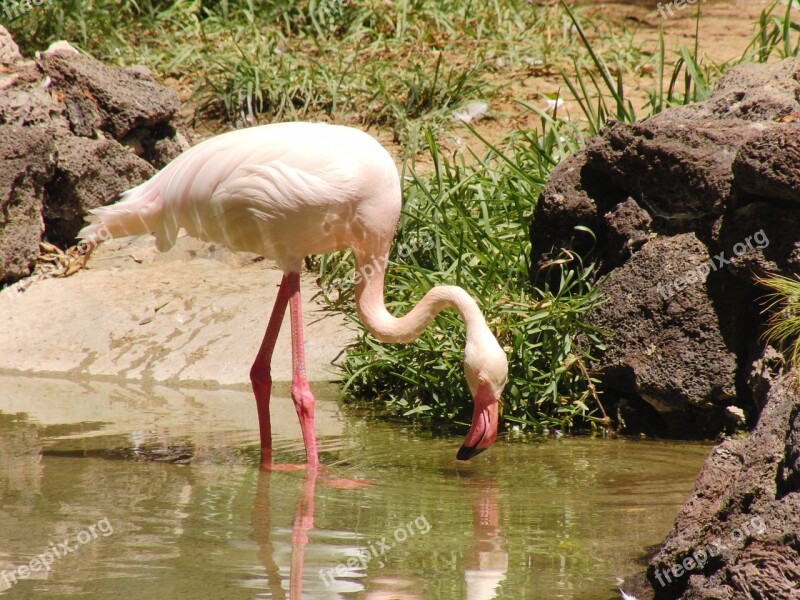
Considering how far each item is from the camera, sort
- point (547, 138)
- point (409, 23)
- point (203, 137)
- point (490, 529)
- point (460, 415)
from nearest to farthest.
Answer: point (490, 529), point (460, 415), point (547, 138), point (203, 137), point (409, 23)

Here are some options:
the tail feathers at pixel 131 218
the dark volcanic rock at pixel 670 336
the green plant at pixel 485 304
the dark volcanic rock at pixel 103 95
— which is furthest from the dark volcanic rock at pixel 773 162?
the dark volcanic rock at pixel 103 95

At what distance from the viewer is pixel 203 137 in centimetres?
885

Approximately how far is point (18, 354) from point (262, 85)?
348 cm

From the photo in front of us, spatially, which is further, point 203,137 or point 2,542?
point 203,137

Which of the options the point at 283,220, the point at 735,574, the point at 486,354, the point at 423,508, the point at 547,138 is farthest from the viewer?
the point at 547,138

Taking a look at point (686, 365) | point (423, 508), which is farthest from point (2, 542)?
point (686, 365)

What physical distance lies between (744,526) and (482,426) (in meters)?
1.69

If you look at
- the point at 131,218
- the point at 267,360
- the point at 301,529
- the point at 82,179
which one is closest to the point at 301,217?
the point at 267,360

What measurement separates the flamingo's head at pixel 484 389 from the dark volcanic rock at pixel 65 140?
12.5ft

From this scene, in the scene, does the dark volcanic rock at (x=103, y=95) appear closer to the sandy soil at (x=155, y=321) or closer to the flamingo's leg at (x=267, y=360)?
the sandy soil at (x=155, y=321)

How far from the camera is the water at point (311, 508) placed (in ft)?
10.3

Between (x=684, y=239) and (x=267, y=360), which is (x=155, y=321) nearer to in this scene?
(x=267, y=360)

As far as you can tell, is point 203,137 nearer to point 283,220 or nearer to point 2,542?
point 283,220

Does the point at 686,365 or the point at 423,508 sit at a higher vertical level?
the point at 686,365
